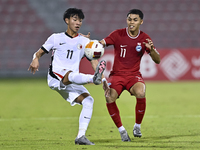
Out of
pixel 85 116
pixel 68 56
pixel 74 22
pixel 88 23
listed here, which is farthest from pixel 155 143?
pixel 88 23

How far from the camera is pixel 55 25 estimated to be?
1908cm

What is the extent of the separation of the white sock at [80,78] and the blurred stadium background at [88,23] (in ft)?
42.7

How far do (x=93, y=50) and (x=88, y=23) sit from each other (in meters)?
14.8

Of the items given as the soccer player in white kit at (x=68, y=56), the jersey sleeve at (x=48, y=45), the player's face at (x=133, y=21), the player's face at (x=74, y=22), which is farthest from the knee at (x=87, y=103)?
the player's face at (x=133, y=21)

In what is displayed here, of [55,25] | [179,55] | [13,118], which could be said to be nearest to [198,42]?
[179,55]

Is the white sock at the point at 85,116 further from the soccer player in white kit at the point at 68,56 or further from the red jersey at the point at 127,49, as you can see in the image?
the red jersey at the point at 127,49

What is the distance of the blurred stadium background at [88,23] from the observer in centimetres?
1811

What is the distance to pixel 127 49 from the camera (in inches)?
218

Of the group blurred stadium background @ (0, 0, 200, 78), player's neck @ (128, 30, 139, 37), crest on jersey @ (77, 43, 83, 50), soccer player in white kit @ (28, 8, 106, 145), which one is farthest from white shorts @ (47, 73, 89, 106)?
blurred stadium background @ (0, 0, 200, 78)

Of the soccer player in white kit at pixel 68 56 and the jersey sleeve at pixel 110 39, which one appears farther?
the jersey sleeve at pixel 110 39

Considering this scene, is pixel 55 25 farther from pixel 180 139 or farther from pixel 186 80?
pixel 180 139

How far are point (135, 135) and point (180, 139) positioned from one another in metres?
0.64

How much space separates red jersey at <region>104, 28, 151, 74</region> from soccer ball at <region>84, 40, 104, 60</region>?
0.72 m

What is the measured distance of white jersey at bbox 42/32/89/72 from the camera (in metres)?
4.99
